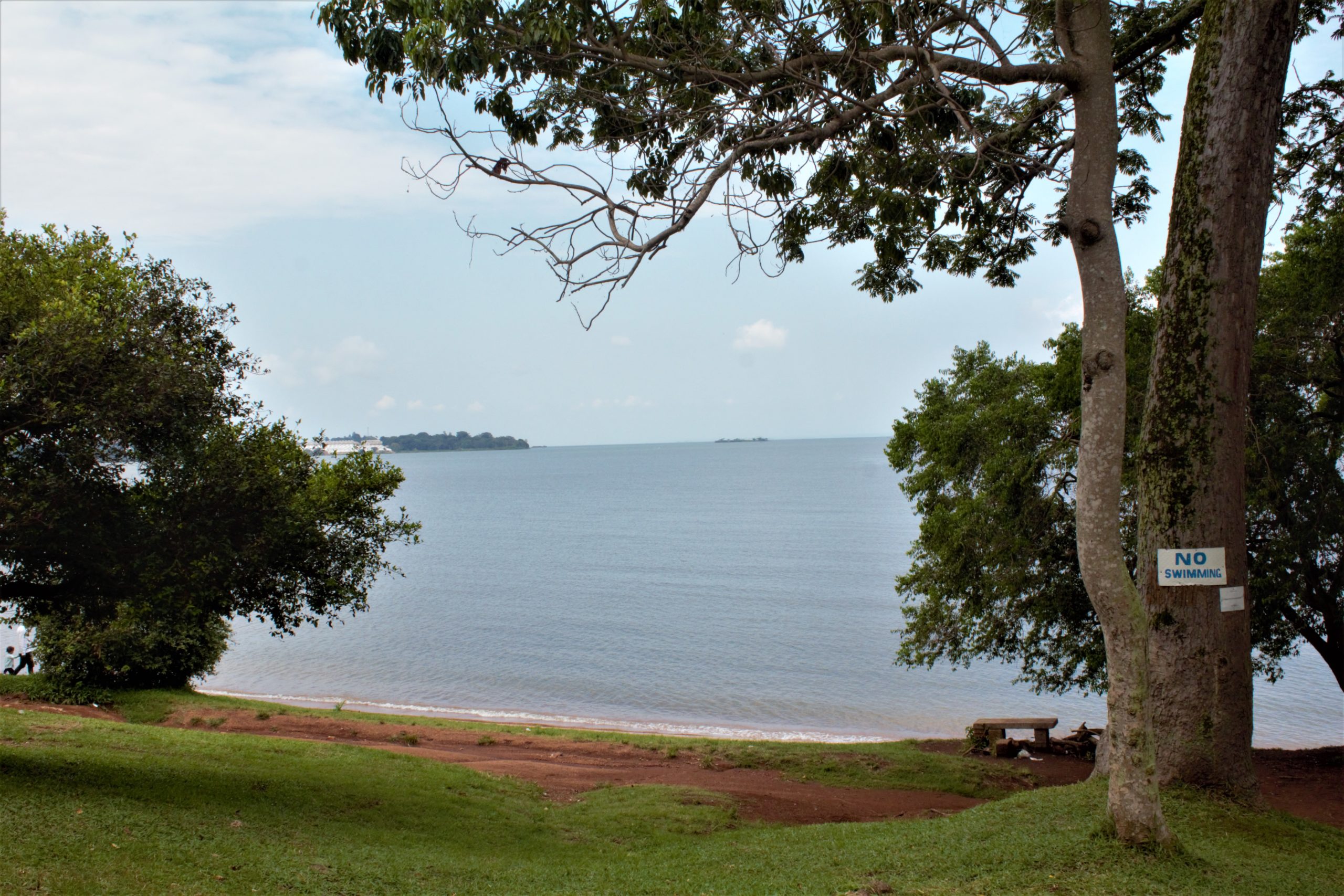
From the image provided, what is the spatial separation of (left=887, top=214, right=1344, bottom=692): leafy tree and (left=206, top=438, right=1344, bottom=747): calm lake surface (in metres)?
7.19

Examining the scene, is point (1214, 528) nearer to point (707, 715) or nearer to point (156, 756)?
point (156, 756)

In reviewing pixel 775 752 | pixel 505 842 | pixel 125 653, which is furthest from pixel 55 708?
pixel 775 752

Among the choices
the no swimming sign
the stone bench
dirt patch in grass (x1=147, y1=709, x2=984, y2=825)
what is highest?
the no swimming sign

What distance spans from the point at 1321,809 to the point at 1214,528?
213 inches

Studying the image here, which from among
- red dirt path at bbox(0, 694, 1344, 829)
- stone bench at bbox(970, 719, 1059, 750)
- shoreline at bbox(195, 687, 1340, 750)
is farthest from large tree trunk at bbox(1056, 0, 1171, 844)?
shoreline at bbox(195, 687, 1340, 750)

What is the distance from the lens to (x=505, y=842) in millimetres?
9125

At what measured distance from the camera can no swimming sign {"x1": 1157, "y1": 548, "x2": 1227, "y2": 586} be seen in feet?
25.2

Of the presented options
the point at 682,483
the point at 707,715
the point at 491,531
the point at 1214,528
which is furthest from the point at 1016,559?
the point at 682,483

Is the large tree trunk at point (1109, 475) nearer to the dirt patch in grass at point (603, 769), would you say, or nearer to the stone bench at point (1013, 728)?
the dirt patch in grass at point (603, 769)

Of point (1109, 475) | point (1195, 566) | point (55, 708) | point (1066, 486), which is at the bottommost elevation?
point (55, 708)

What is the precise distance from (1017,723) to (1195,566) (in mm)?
9828

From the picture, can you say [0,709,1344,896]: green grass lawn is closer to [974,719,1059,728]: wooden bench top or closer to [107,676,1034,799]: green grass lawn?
[107,676,1034,799]: green grass lawn

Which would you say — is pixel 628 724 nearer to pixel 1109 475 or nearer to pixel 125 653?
pixel 125 653

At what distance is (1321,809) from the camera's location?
34.8ft
